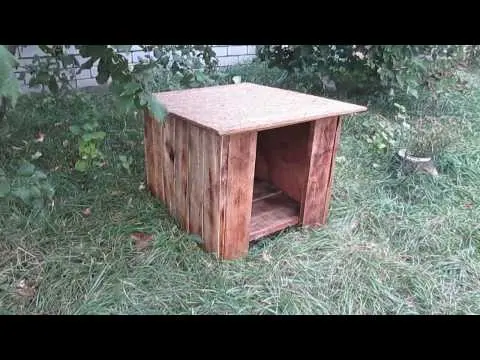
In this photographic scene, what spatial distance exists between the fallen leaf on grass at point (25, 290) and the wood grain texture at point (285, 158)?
1413 millimetres

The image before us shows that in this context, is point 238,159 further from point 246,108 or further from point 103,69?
point 103,69

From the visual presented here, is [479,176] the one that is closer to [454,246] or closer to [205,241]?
[454,246]

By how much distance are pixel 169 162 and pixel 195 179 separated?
27 cm

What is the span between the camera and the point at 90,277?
181cm

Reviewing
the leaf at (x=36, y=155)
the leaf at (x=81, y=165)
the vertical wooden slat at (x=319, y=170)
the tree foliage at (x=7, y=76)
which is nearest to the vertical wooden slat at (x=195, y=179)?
the vertical wooden slat at (x=319, y=170)

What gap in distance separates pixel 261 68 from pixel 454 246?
10.5 ft

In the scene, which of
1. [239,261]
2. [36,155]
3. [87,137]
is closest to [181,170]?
[239,261]

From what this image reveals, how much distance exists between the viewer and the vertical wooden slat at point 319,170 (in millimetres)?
2062

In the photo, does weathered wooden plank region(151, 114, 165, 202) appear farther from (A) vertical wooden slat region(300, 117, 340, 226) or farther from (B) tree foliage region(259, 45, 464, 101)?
(B) tree foliage region(259, 45, 464, 101)

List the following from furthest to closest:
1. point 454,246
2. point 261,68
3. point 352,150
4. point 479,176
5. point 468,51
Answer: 1. point 468,51
2. point 261,68
3. point 352,150
4. point 479,176
5. point 454,246

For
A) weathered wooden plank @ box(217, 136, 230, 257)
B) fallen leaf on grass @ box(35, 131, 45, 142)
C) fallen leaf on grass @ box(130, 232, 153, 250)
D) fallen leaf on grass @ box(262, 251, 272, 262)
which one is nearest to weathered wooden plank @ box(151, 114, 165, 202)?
fallen leaf on grass @ box(130, 232, 153, 250)

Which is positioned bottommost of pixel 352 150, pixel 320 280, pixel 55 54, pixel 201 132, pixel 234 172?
pixel 320 280

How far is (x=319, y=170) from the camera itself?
217 cm

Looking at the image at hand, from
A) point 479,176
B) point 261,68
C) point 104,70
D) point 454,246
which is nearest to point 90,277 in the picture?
point 104,70
